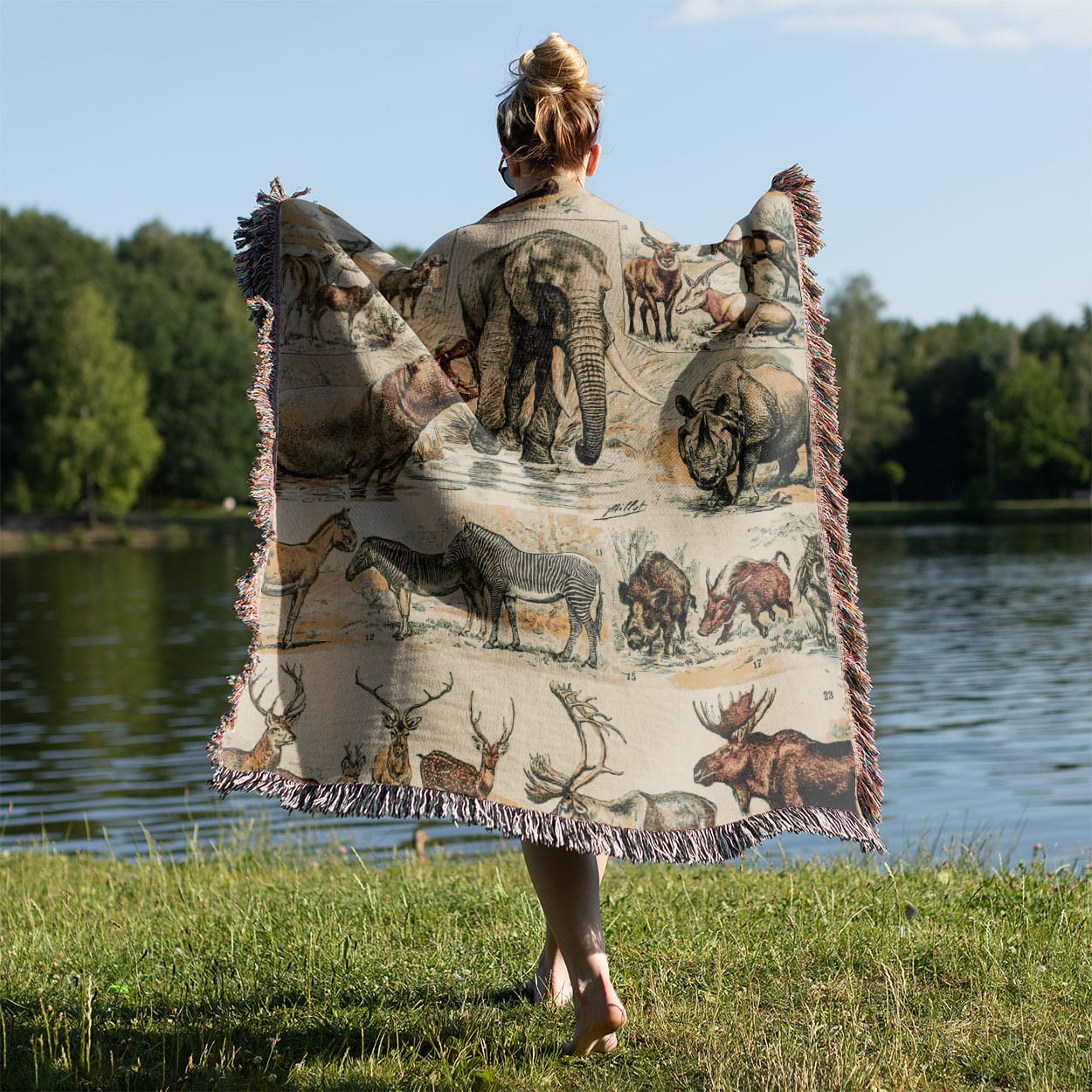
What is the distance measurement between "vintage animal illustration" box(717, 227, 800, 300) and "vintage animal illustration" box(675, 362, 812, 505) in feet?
0.79

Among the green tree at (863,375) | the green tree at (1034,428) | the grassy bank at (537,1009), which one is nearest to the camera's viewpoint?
the grassy bank at (537,1009)

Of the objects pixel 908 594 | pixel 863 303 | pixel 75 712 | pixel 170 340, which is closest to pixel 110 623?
pixel 75 712

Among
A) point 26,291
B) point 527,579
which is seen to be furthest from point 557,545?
point 26,291

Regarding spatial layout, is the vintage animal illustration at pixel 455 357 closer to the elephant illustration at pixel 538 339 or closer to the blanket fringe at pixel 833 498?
the elephant illustration at pixel 538 339

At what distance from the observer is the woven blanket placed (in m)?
3.20

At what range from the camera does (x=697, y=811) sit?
3.20 m

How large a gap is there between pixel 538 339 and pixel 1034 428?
240 ft

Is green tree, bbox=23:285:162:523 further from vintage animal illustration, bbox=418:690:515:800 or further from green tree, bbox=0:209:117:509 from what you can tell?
vintage animal illustration, bbox=418:690:515:800

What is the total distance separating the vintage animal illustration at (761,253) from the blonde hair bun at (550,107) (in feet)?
1.53

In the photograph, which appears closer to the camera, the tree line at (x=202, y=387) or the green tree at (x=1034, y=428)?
the tree line at (x=202, y=387)

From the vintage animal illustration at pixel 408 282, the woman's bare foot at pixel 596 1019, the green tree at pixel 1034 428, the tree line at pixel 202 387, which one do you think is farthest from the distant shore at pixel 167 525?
the woman's bare foot at pixel 596 1019

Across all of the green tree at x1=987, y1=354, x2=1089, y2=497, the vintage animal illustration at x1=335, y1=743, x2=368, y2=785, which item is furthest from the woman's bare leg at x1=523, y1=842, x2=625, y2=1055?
the green tree at x1=987, y1=354, x2=1089, y2=497

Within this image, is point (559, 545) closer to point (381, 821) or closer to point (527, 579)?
point (527, 579)

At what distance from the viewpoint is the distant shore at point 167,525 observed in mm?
52688
